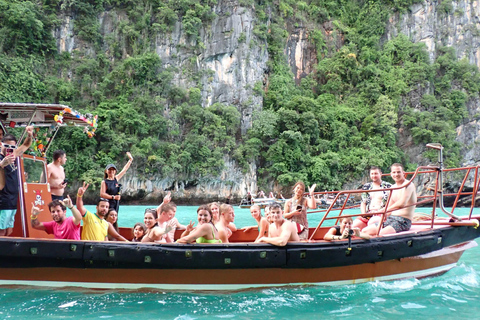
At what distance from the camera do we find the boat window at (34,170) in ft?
16.9

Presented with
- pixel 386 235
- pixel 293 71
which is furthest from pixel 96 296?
pixel 293 71

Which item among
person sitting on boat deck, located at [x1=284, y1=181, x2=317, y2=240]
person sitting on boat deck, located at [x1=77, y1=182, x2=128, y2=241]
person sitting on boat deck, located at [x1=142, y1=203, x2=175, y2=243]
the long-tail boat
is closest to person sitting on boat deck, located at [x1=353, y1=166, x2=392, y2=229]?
the long-tail boat

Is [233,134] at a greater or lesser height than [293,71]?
lesser

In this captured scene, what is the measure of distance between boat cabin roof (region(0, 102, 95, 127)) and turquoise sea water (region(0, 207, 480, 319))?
7.67 feet

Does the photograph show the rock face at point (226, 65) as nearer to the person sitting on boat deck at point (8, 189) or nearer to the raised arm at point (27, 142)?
the person sitting on boat deck at point (8, 189)

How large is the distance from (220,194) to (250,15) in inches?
682

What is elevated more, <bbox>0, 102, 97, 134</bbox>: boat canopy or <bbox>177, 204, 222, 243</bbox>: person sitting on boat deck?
<bbox>0, 102, 97, 134</bbox>: boat canopy

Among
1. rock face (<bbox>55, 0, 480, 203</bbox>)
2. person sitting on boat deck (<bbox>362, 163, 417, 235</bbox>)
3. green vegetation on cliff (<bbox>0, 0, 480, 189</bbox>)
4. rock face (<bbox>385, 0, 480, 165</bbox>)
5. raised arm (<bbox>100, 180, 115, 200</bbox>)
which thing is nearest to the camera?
person sitting on boat deck (<bbox>362, 163, 417, 235</bbox>)

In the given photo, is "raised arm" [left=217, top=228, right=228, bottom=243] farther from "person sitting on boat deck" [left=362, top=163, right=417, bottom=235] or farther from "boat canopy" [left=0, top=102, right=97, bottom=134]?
"boat canopy" [left=0, top=102, right=97, bottom=134]

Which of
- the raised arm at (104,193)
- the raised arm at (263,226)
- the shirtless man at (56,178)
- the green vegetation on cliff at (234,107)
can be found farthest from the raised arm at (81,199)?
the green vegetation on cliff at (234,107)

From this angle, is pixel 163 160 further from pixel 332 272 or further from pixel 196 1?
pixel 332 272

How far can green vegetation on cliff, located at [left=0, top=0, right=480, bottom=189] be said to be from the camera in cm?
2791

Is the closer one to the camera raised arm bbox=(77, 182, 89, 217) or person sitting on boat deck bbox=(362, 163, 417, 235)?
raised arm bbox=(77, 182, 89, 217)

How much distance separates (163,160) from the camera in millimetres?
27984
